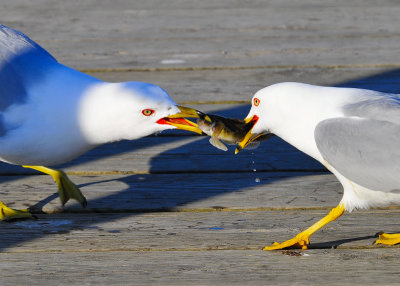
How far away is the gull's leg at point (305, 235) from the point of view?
2.64 metres

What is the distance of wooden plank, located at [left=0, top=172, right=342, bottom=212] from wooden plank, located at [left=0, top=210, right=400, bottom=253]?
82mm

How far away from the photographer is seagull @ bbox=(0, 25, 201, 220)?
2.82 meters

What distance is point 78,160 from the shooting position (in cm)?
361

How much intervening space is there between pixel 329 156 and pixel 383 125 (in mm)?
206

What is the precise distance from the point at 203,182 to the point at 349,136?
2.85 ft

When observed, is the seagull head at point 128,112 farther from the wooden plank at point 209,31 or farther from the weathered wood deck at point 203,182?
the wooden plank at point 209,31

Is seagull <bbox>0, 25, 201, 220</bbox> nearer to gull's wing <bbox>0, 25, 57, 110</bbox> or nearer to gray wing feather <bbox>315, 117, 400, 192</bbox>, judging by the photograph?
gull's wing <bbox>0, 25, 57, 110</bbox>

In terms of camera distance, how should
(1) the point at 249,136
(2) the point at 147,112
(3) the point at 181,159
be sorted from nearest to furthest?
(2) the point at 147,112 < (1) the point at 249,136 < (3) the point at 181,159

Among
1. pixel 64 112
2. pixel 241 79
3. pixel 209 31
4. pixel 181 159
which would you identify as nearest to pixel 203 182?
pixel 181 159

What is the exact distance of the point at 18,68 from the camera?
9.70ft

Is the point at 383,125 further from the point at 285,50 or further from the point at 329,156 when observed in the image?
the point at 285,50

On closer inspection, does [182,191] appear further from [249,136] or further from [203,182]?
[249,136]

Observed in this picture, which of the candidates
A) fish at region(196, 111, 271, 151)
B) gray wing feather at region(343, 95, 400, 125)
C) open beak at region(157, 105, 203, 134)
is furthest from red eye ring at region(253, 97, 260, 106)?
gray wing feather at region(343, 95, 400, 125)

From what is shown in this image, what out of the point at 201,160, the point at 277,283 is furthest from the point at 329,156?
the point at 201,160
